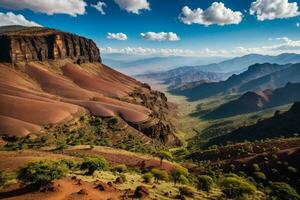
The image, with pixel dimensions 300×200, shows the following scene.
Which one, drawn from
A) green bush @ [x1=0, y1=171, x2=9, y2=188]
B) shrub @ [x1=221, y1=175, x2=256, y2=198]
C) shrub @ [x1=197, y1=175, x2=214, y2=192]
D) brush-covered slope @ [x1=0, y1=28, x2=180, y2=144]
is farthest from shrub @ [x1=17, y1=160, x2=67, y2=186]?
brush-covered slope @ [x1=0, y1=28, x2=180, y2=144]

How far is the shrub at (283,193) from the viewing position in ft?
217

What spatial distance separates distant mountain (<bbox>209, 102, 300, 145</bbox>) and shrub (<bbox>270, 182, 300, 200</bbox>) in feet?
264

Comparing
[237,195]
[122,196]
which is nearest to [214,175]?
[237,195]

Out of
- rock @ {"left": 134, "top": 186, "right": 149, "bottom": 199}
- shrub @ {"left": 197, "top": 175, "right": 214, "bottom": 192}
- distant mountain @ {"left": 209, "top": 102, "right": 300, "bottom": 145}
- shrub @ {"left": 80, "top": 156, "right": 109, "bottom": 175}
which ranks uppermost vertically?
shrub @ {"left": 80, "top": 156, "right": 109, "bottom": 175}

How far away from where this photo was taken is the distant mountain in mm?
148875

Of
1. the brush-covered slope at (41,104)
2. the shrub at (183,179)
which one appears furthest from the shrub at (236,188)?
the brush-covered slope at (41,104)

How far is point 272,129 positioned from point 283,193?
90.3 metres

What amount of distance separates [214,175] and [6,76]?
127 meters

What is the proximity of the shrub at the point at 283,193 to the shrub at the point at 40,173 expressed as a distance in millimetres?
43831

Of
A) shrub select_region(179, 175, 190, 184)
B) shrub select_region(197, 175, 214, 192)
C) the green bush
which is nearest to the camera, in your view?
the green bush

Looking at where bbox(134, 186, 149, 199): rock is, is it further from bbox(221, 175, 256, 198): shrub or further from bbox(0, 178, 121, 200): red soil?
bbox(221, 175, 256, 198): shrub

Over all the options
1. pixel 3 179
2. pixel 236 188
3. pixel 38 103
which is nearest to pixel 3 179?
pixel 3 179

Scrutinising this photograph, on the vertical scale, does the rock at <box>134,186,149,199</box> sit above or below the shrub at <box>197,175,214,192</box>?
above

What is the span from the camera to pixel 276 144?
104750mm
